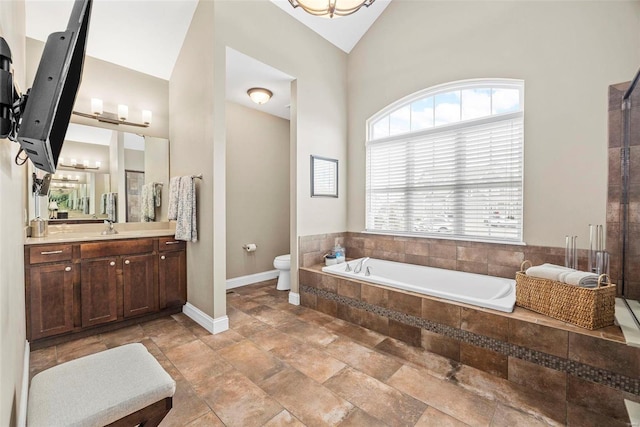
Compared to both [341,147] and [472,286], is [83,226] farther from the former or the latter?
[472,286]

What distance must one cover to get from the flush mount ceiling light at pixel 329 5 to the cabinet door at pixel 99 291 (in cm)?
290

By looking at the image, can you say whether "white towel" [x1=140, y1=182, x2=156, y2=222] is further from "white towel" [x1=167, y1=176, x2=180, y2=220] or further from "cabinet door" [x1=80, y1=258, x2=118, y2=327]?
"cabinet door" [x1=80, y1=258, x2=118, y2=327]

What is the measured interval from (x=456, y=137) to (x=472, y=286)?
161 centimetres

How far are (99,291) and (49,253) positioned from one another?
1.73 feet

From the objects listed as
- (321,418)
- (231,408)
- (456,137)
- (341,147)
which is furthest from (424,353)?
(341,147)

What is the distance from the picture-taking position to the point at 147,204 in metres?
3.52

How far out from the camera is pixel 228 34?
2.77m

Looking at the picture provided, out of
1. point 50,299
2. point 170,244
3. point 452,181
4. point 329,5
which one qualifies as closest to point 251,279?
point 170,244

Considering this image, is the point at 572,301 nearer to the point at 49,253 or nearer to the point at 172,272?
the point at 172,272

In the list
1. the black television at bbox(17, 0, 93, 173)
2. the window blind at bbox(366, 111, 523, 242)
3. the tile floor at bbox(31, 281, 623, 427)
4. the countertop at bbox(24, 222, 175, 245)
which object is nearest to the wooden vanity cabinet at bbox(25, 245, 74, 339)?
the countertop at bbox(24, 222, 175, 245)

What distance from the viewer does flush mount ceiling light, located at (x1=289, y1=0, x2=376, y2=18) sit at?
2246 mm

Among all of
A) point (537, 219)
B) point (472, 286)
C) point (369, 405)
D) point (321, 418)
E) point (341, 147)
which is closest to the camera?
point (321, 418)

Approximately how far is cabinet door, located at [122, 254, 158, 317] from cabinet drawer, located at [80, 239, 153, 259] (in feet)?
0.23

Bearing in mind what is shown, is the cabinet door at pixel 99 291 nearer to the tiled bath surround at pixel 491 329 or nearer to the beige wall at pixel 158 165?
the beige wall at pixel 158 165
